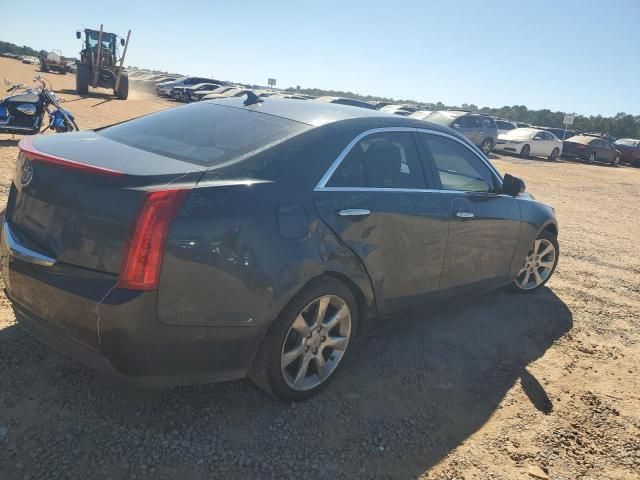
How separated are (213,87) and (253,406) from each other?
34.5 meters

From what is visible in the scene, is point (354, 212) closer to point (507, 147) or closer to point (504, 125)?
Answer: point (507, 147)

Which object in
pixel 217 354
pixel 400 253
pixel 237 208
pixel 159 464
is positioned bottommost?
pixel 159 464

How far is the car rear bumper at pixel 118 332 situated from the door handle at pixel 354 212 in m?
0.79

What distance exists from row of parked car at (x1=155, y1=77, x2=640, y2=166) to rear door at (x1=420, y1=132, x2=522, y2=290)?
14998mm

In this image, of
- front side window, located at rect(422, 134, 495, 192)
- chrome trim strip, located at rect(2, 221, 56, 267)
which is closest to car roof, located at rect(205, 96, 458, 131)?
front side window, located at rect(422, 134, 495, 192)

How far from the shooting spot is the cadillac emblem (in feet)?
8.34

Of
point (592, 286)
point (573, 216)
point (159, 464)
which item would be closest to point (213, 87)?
point (573, 216)

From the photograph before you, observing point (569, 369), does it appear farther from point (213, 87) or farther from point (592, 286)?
point (213, 87)

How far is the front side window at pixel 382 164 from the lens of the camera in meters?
2.98

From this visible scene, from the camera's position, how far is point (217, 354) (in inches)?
96.4

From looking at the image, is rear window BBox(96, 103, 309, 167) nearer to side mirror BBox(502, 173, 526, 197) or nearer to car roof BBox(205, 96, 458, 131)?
car roof BBox(205, 96, 458, 131)

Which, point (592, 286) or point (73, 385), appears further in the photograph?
point (592, 286)

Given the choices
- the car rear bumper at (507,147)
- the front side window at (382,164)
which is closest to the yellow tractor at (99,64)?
the car rear bumper at (507,147)

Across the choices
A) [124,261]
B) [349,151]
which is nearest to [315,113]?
[349,151]
